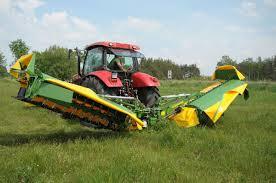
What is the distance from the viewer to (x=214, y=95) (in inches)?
334

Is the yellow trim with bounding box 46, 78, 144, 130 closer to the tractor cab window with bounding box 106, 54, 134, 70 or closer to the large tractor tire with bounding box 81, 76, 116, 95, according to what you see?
the large tractor tire with bounding box 81, 76, 116, 95

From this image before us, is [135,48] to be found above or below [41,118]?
above

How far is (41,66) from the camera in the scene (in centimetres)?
4772

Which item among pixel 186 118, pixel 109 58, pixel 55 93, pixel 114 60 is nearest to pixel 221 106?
pixel 186 118

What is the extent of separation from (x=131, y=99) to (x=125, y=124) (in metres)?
0.61

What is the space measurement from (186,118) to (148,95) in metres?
1.13

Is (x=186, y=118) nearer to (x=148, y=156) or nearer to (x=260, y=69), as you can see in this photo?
(x=148, y=156)

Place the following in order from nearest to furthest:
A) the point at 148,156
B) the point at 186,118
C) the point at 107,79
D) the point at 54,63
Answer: the point at 148,156 < the point at 107,79 < the point at 186,118 < the point at 54,63

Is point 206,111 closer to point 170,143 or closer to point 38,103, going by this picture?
point 170,143

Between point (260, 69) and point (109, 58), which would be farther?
point (260, 69)

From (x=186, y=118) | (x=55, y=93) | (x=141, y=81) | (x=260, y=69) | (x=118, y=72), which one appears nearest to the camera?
(x=55, y=93)

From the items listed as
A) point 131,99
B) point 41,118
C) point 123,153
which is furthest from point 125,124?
→ point 41,118

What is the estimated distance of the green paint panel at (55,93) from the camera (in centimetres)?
572

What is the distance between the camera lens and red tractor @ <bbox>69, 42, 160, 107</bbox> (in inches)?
294
